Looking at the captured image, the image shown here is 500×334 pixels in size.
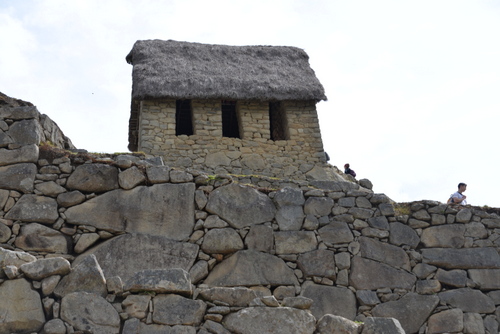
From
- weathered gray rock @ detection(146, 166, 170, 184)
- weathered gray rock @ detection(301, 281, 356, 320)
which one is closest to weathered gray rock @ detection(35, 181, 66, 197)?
weathered gray rock @ detection(146, 166, 170, 184)

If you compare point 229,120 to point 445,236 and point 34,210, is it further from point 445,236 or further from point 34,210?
point 34,210

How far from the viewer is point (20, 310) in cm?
475

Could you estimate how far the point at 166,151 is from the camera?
13023 millimetres

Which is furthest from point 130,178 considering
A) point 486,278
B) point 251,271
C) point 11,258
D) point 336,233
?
point 486,278

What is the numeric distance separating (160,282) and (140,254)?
3.28 meters

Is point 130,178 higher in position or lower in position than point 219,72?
lower

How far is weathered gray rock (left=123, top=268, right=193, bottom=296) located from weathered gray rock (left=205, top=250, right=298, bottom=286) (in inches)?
123

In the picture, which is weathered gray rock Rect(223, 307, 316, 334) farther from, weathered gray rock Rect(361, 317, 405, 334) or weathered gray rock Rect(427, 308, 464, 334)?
weathered gray rock Rect(427, 308, 464, 334)

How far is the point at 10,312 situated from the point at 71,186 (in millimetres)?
4026

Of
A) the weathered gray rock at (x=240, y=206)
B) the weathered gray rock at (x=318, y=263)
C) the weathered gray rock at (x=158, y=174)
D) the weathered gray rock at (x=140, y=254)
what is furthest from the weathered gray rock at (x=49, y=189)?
the weathered gray rock at (x=318, y=263)

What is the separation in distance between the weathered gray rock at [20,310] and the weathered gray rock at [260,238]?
4.06 m

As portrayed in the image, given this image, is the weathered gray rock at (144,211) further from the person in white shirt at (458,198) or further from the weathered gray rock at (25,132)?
the person in white shirt at (458,198)

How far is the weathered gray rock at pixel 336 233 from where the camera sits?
8.81 m

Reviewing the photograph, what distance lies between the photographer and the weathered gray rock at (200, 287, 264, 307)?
5027 mm
